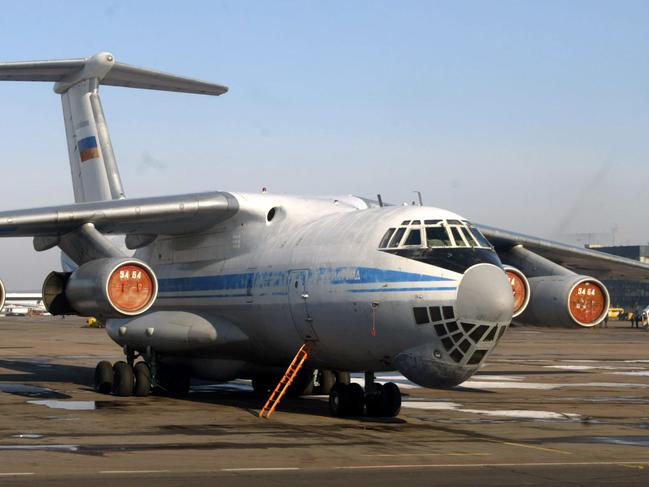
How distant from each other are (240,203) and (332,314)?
3.59 metres

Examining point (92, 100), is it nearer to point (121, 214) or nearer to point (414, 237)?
point (121, 214)

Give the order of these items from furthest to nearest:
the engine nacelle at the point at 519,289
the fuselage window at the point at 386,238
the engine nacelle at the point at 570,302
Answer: the engine nacelle at the point at 519,289 < the engine nacelle at the point at 570,302 < the fuselage window at the point at 386,238

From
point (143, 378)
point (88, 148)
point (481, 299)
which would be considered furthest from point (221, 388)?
point (481, 299)

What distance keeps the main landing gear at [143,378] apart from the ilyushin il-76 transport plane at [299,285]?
0.03 meters

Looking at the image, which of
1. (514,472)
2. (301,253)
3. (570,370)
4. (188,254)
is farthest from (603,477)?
(570,370)

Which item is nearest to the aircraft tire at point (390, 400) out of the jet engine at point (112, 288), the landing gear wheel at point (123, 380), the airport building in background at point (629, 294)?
the jet engine at point (112, 288)

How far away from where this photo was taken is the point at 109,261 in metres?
17.6

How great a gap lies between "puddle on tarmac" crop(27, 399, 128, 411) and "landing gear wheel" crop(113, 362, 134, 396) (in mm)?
1061

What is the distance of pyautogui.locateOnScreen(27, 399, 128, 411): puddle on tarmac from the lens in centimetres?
1767

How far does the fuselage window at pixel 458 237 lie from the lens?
1549 centimetres

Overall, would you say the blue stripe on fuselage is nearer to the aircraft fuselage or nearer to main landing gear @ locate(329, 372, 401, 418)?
the aircraft fuselage

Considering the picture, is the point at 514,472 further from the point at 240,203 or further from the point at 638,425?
the point at 240,203

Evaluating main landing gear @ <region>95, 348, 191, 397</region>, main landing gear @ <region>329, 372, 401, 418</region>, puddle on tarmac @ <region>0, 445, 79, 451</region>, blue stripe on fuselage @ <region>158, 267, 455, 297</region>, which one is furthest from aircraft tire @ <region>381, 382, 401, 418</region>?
main landing gear @ <region>95, 348, 191, 397</region>

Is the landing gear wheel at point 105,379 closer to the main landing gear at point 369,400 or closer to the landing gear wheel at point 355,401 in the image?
the main landing gear at point 369,400
